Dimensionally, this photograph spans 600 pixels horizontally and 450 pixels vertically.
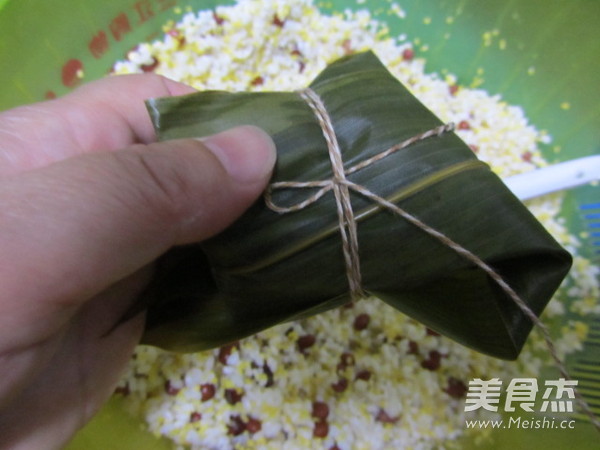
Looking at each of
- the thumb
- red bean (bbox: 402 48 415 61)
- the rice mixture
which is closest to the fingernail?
the thumb

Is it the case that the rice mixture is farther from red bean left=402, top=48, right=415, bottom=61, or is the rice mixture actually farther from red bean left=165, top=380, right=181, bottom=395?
red bean left=402, top=48, right=415, bottom=61

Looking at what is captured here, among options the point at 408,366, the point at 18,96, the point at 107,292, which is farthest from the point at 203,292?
the point at 18,96

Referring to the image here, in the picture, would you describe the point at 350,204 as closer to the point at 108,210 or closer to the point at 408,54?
the point at 108,210

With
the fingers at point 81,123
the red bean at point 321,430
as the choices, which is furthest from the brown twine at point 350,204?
the red bean at point 321,430

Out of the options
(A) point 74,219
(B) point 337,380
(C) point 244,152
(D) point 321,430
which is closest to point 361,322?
(B) point 337,380

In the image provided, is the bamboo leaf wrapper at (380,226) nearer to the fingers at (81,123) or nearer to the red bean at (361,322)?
the fingers at (81,123)

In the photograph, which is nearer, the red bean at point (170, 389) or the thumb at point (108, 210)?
the thumb at point (108, 210)
